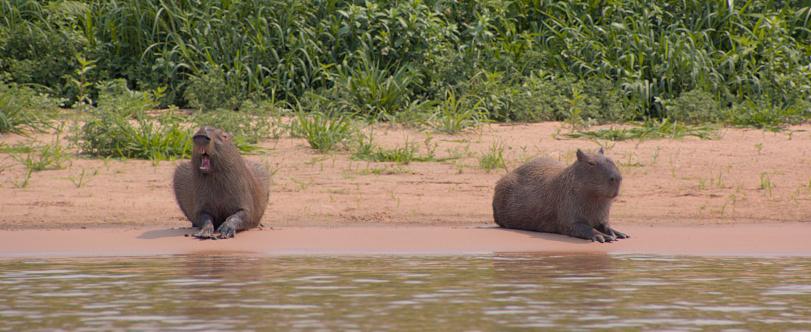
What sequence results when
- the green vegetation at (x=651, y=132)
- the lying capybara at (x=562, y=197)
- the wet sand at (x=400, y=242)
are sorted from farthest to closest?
1. the green vegetation at (x=651, y=132)
2. the lying capybara at (x=562, y=197)
3. the wet sand at (x=400, y=242)

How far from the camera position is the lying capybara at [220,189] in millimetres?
8734

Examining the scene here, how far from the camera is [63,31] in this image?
567 inches

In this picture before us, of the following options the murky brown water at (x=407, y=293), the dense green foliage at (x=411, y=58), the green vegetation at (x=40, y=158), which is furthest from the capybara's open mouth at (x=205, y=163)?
the dense green foliage at (x=411, y=58)

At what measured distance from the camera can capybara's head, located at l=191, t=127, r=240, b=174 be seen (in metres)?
8.68

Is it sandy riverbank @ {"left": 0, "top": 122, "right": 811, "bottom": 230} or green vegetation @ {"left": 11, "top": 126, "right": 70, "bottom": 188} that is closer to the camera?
sandy riverbank @ {"left": 0, "top": 122, "right": 811, "bottom": 230}

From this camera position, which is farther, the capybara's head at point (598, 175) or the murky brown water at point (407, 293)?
the capybara's head at point (598, 175)

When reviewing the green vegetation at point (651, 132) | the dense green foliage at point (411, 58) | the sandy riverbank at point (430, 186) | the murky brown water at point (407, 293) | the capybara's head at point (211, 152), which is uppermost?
the dense green foliage at point (411, 58)

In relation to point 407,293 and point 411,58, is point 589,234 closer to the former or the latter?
point 407,293

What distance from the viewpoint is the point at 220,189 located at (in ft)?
29.1

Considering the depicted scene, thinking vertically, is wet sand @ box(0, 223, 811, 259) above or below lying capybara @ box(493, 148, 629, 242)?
below

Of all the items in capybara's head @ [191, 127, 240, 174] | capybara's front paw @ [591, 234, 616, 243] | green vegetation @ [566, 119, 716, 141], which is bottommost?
capybara's front paw @ [591, 234, 616, 243]

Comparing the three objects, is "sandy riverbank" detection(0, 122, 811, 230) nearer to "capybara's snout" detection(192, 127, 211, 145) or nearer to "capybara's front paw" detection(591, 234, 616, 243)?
"capybara's front paw" detection(591, 234, 616, 243)

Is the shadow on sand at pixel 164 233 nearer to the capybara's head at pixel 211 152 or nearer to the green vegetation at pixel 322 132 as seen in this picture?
the capybara's head at pixel 211 152

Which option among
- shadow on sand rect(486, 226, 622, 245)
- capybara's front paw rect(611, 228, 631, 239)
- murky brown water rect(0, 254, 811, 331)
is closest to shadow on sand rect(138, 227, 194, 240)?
murky brown water rect(0, 254, 811, 331)
